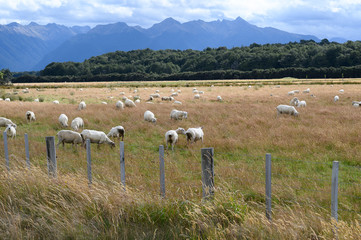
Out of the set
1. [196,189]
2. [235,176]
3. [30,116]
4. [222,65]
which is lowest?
[235,176]

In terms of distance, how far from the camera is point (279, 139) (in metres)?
14.0

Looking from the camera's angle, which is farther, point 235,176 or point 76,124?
point 76,124

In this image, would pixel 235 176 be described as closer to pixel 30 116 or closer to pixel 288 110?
pixel 288 110

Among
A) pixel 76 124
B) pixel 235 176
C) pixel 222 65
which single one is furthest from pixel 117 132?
pixel 222 65

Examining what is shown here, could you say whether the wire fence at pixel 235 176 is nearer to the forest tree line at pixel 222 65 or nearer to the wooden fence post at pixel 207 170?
the wooden fence post at pixel 207 170

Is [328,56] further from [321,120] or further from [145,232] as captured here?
[145,232]

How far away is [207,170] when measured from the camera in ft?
20.2

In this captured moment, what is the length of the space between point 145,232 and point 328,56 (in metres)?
125


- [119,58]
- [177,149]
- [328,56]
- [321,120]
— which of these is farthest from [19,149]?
[119,58]

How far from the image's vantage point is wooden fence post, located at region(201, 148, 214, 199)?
608 centimetres

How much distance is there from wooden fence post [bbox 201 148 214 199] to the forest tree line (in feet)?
293

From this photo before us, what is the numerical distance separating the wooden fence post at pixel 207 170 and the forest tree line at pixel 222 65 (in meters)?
89.4

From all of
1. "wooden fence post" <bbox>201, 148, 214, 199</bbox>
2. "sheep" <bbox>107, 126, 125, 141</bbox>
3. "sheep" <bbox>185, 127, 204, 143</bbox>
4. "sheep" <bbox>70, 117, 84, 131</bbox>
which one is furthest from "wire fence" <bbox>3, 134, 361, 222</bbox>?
"sheep" <bbox>70, 117, 84, 131</bbox>

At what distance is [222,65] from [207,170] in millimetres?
138399
